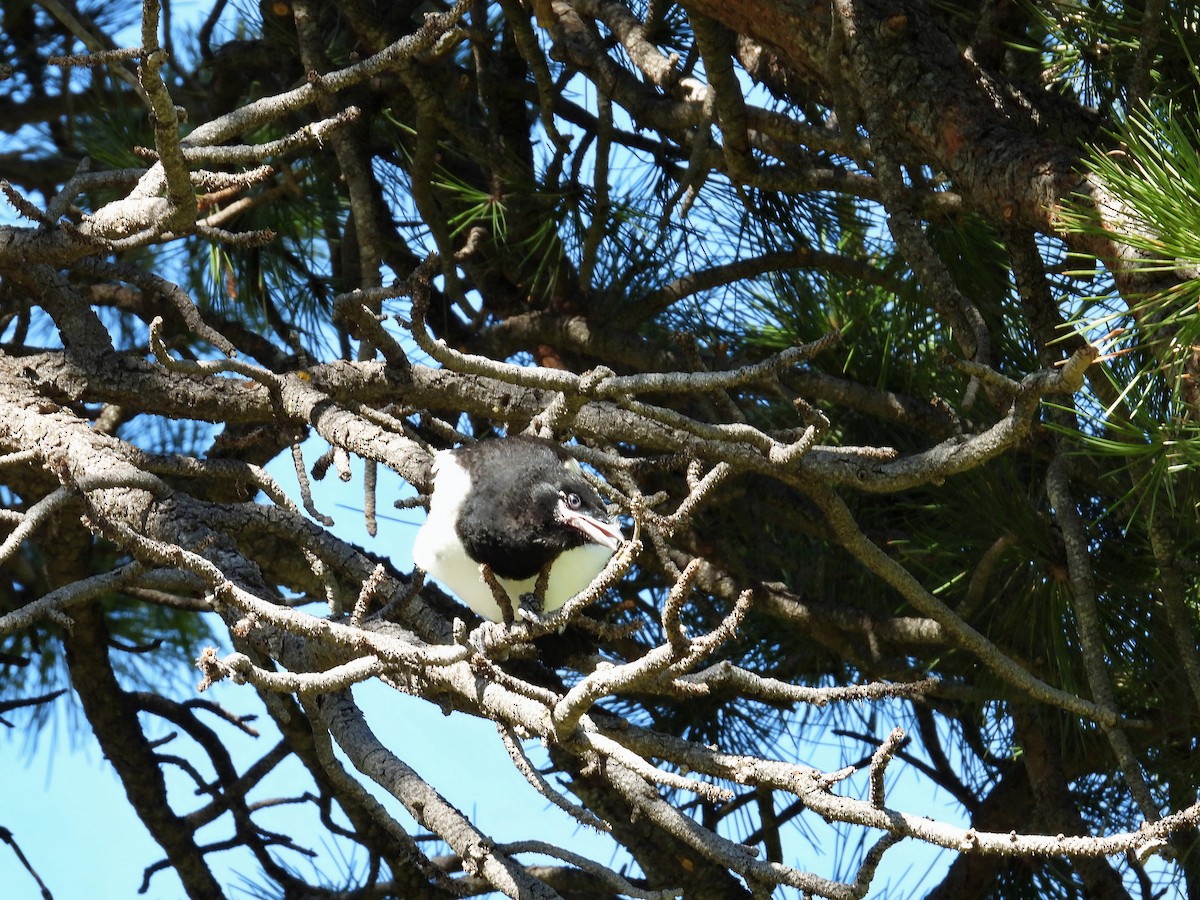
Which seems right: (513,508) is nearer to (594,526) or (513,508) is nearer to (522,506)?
(522,506)

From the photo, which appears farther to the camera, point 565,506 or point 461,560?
point 461,560

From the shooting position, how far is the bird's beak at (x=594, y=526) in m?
1.92

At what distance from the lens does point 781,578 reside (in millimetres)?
3324

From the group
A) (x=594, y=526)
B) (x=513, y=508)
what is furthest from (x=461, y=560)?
(x=594, y=526)

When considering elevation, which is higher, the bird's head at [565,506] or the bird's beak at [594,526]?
the bird's head at [565,506]

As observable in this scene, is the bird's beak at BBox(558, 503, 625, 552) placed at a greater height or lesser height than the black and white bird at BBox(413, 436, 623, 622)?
lesser

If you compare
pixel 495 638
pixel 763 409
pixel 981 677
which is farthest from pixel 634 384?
pixel 763 409

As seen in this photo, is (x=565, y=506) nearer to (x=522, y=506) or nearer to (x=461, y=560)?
(x=522, y=506)

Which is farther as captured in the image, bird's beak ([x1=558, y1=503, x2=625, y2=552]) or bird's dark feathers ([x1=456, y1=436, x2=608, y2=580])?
bird's dark feathers ([x1=456, y1=436, x2=608, y2=580])

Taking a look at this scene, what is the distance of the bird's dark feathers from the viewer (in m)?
2.03

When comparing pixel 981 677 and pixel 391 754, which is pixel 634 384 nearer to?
pixel 391 754

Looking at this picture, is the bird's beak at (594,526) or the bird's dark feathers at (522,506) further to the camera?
the bird's dark feathers at (522,506)

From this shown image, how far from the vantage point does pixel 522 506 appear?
205 centimetres

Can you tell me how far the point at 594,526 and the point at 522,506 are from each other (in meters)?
0.15
